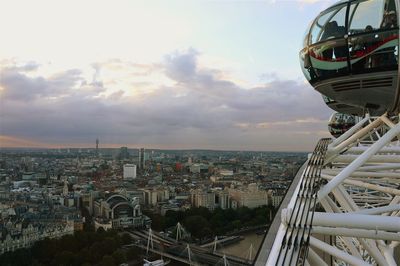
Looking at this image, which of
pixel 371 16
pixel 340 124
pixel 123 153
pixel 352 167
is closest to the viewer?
pixel 352 167

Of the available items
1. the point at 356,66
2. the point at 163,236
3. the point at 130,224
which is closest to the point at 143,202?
the point at 130,224

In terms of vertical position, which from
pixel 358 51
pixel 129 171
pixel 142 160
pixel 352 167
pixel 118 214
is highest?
pixel 358 51

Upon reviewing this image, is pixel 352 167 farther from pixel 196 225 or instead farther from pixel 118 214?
pixel 118 214

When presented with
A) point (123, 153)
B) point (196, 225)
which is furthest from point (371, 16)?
point (123, 153)

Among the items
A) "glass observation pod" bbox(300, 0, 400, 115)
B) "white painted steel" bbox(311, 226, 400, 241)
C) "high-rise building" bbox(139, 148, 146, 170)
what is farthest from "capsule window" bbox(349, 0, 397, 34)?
"high-rise building" bbox(139, 148, 146, 170)

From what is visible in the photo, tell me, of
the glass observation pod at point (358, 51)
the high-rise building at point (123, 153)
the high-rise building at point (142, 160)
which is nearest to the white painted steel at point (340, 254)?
the glass observation pod at point (358, 51)
